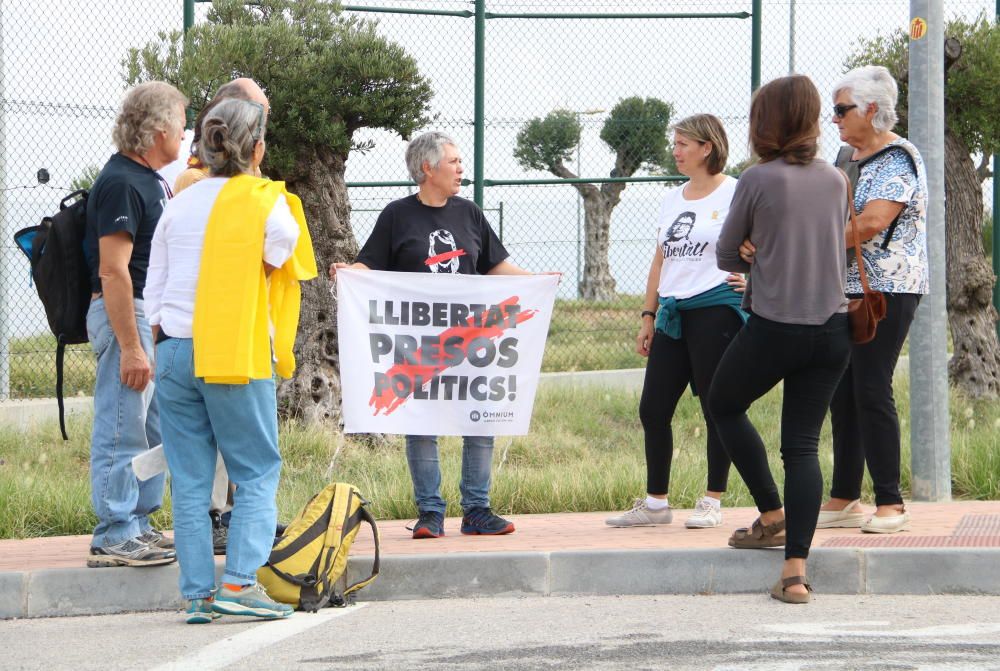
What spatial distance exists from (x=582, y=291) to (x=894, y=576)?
9.27 m

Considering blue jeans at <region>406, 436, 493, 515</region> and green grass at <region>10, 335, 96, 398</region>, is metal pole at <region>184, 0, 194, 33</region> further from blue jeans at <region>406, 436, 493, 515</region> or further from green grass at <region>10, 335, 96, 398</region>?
blue jeans at <region>406, 436, 493, 515</region>

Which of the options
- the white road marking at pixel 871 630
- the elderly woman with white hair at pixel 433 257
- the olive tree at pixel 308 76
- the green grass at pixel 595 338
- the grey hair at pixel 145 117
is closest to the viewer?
the white road marking at pixel 871 630

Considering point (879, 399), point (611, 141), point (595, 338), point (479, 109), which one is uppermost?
point (479, 109)

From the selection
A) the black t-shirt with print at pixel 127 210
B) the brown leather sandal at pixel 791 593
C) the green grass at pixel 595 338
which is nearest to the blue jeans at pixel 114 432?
the black t-shirt with print at pixel 127 210

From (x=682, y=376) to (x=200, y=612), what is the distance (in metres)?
2.48

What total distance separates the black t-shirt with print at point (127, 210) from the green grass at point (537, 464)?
1948 mm

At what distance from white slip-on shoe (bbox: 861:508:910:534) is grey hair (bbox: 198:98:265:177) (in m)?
3.25

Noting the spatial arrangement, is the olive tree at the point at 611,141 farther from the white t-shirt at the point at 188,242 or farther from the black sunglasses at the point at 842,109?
the white t-shirt at the point at 188,242

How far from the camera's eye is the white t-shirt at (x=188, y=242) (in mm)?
5062

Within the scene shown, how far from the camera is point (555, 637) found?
494 cm

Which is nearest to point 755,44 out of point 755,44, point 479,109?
point 755,44

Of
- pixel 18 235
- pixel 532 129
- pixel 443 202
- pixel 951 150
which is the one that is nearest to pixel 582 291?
pixel 532 129

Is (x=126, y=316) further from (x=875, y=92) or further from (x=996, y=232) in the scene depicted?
(x=996, y=232)

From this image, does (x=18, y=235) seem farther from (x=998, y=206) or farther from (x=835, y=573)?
(x=998, y=206)
